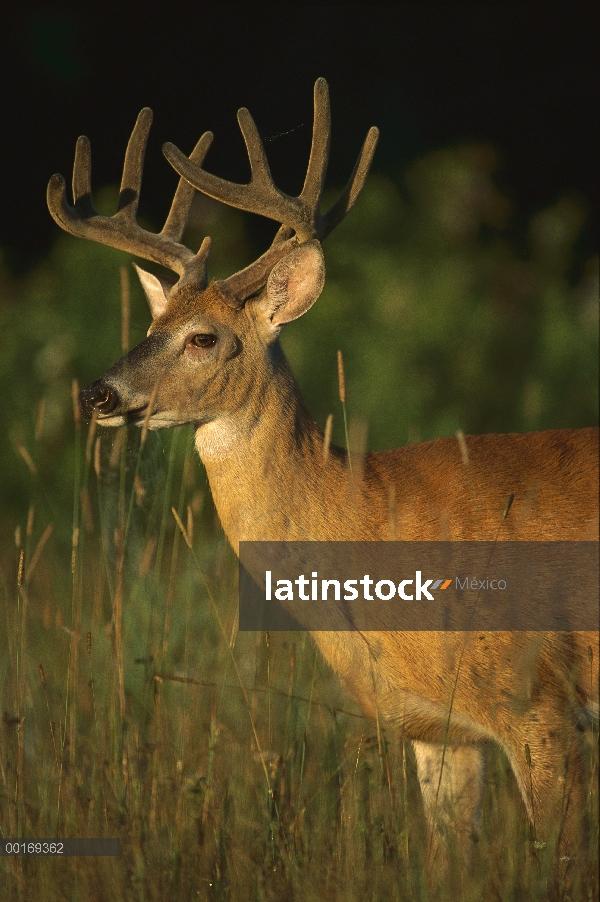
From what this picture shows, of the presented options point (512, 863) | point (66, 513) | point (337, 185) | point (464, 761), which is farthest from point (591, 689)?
point (337, 185)

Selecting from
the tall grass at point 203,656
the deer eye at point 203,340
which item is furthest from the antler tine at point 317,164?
the tall grass at point 203,656

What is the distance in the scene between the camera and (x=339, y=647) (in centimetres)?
383

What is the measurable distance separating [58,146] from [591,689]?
28.5 ft

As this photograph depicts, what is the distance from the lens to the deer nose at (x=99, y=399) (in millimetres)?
3963

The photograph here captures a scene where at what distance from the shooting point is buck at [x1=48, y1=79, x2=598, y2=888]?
3.70m

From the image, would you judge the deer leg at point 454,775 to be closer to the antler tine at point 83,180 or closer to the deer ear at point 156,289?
the deer ear at point 156,289

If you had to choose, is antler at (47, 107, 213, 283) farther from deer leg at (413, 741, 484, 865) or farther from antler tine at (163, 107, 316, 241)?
deer leg at (413, 741, 484, 865)

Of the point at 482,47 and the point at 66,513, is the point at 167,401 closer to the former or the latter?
the point at 66,513

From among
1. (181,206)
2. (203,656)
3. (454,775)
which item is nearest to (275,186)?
(181,206)

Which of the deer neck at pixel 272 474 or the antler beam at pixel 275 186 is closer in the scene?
the deer neck at pixel 272 474

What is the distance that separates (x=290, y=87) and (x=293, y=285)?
7823mm

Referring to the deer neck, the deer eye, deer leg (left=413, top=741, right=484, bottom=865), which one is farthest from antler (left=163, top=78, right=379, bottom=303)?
deer leg (left=413, top=741, right=484, bottom=865)

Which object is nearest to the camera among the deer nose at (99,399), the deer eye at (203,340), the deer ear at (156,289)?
the deer nose at (99,399)

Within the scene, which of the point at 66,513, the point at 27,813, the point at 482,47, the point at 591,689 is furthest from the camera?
the point at 482,47
